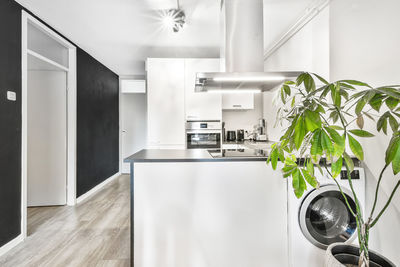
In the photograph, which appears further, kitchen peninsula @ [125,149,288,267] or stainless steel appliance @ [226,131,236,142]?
stainless steel appliance @ [226,131,236,142]

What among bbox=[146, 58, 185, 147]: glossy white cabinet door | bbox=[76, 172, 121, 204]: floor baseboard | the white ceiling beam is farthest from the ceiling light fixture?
bbox=[76, 172, 121, 204]: floor baseboard

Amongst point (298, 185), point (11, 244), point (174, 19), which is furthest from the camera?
point (174, 19)

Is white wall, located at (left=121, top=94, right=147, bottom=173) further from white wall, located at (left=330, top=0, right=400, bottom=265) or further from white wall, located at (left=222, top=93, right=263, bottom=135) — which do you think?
white wall, located at (left=330, top=0, right=400, bottom=265)

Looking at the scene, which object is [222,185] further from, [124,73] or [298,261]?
[124,73]

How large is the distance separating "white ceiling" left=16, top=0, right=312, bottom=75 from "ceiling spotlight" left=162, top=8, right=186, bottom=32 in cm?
6

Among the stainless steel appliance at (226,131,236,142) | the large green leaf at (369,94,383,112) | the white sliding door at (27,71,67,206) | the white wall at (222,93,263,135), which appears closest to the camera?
the large green leaf at (369,94,383,112)

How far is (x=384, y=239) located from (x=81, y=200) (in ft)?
13.0

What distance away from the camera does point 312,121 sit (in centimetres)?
90

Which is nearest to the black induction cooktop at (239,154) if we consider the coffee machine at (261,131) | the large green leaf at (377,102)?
the large green leaf at (377,102)

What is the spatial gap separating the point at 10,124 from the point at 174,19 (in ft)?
6.82

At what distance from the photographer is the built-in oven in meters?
3.82

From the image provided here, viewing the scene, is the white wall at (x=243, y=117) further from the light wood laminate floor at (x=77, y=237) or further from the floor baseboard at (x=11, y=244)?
the floor baseboard at (x=11, y=244)

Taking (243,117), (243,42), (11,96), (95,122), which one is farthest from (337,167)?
(95,122)

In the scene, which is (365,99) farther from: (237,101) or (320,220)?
(237,101)
